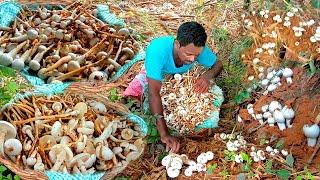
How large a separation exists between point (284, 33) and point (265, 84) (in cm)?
41

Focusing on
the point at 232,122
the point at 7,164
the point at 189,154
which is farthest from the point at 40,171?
the point at 232,122

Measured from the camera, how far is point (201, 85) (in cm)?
→ 397

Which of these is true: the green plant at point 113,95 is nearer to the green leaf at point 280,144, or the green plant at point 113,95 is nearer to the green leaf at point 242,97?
the green leaf at point 242,97

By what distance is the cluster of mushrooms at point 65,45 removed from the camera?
4.75 metres

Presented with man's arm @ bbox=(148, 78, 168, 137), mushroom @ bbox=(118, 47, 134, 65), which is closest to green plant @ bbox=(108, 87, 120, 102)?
man's arm @ bbox=(148, 78, 168, 137)

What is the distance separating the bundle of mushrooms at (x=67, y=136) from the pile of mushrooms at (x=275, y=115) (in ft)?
2.37

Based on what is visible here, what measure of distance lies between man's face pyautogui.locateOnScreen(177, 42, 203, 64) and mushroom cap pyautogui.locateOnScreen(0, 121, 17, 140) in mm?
1048

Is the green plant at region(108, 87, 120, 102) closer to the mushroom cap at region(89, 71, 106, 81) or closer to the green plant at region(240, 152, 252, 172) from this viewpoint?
the mushroom cap at region(89, 71, 106, 81)

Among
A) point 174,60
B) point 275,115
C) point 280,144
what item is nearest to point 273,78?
point 275,115

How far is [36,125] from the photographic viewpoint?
3662mm

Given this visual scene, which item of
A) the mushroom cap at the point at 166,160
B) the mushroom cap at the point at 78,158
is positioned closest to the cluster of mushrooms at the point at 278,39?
Answer: the mushroom cap at the point at 166,160

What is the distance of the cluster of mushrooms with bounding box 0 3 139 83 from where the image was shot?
4.75 meters

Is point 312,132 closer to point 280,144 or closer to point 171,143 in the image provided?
point 280,144

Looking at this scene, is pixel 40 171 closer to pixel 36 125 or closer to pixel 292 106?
pixel 36 125
